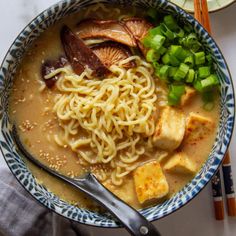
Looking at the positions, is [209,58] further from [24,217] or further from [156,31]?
[24,217]

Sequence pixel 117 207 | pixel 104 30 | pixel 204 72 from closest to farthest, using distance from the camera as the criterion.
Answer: pixel 117 207, pixel 204 72, pixel 104 30

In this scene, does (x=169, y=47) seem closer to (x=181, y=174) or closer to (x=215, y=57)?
(x=215, y=57)

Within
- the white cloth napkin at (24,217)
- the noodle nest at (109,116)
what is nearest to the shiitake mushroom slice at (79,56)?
the noodle nest at (109,116)

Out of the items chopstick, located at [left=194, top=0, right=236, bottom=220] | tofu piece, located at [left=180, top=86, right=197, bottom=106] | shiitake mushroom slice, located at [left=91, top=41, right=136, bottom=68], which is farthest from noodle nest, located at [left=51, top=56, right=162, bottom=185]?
chopstick, located at [left=194, top=0, right=236, bottom=220]

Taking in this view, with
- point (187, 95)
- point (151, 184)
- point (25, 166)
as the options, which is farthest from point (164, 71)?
point (25, 166)

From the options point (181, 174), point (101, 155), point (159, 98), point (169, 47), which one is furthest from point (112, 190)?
point (169, 47)
